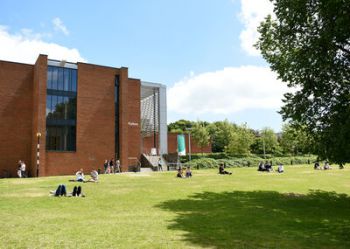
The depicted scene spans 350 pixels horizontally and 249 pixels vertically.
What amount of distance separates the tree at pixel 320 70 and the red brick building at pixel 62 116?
88.4 feet

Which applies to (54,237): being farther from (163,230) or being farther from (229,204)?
(229,204)

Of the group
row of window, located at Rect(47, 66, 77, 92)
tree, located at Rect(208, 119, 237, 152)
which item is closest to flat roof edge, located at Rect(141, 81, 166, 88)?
row of window, located at Rect(47, 66, 77, 92)

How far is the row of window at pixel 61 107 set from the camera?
130 ft

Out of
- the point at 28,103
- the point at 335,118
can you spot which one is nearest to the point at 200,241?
the point at 335,118

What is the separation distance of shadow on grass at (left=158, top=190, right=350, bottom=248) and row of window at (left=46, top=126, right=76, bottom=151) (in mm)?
23780

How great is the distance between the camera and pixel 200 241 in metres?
10.6

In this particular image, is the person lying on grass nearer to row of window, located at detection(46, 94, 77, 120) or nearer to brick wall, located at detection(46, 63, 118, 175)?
brick wall, located at detection(46, 63, 118, 175)

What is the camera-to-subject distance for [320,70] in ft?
58.2

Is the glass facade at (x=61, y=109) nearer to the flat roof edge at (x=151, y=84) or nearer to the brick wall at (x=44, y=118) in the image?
the brick wall at (x=44, y=118)

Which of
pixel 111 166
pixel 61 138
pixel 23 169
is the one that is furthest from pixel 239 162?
pixel 23 169

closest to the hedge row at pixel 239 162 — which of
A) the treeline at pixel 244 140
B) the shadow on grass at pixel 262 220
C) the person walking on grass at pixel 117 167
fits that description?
the treeline at pixel 244 140

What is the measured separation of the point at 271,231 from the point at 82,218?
718cm

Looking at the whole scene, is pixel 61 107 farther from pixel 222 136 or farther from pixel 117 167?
pixel 222 136

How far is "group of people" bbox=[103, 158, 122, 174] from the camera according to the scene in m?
39.8
